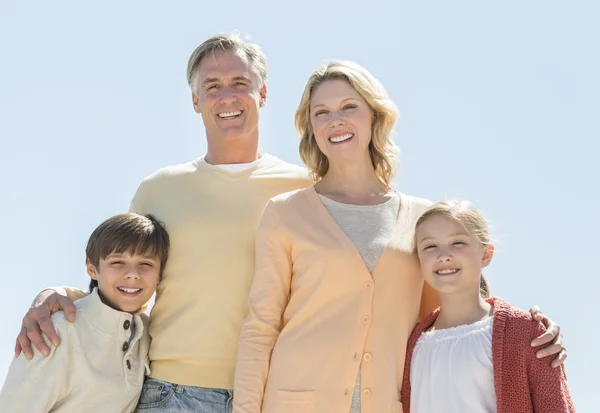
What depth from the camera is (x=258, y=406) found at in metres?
3.38

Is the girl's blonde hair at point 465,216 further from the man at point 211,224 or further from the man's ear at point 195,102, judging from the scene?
the man's ear at point 195,102

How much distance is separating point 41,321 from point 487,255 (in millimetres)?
2223

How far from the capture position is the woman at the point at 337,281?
338cm

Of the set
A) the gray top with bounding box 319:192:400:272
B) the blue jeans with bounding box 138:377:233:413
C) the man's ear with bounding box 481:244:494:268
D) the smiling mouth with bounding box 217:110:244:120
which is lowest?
the blue jeans with bounding box 138:377:233:413

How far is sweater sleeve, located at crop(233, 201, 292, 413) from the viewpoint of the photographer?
3.39 metres

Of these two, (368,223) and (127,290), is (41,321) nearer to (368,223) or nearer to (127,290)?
(127,290)

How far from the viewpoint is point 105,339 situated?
12.4 ft

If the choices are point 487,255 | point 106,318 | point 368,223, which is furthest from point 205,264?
point 487,255

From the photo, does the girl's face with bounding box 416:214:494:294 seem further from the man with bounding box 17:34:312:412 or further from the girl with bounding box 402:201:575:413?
the man with bounding box 17:34:312:412

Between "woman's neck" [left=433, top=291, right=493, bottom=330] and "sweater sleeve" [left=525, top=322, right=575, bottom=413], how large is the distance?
0.31 meters

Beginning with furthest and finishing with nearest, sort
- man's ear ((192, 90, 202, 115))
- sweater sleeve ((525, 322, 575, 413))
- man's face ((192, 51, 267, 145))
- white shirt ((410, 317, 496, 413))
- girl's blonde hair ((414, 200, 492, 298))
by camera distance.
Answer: man's ear ((192, 90, 202, 115))
man's face ((192, 51, 267, 145))
girl's blonde hair ((414, 200, 492, 298))
white shirt ((410, 317, 496, 413))
sweater sleeve ((525, 322, 575, 413))

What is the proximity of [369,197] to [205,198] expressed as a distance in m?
0.86

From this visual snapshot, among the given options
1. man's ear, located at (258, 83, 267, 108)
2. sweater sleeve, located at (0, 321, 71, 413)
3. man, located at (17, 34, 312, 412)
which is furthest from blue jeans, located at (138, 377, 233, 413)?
man's ear, located at (258, 83, 267, 108)

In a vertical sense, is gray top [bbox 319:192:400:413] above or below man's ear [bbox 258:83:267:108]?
below
